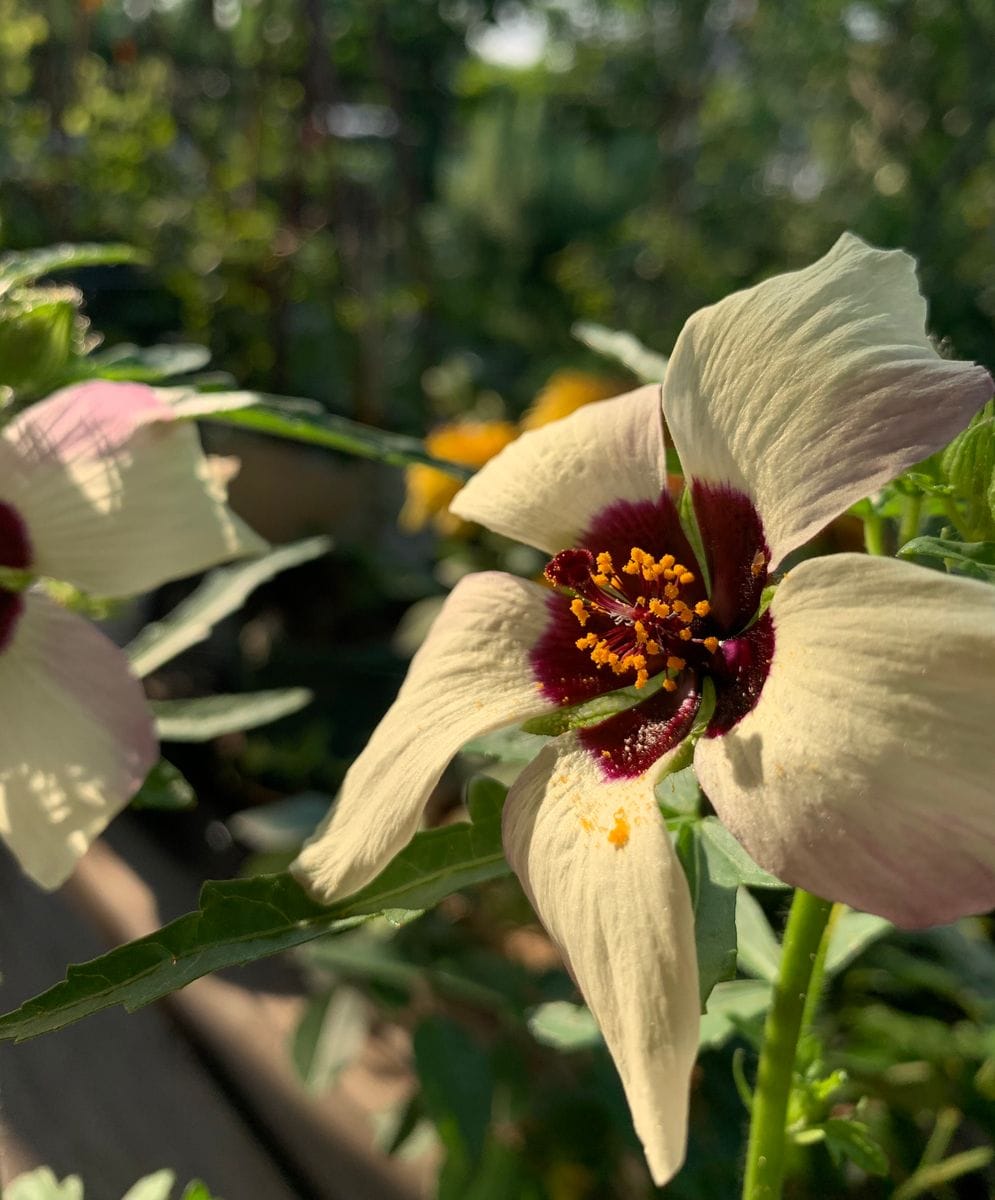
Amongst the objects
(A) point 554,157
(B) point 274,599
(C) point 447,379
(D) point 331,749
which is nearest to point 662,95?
(A) point 554,157

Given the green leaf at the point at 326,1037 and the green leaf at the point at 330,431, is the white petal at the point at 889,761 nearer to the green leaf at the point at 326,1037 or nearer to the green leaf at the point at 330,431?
the green leaf at the point at 330,431

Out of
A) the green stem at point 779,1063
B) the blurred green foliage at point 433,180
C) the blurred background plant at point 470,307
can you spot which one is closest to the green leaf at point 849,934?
the blurred background plant at point 470,307

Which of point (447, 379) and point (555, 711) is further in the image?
point (447, 379)

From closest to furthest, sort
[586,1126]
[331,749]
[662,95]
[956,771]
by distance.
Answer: [956,771] < [586,1126] < [331,749] < [662,95]

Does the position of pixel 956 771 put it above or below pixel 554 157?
above

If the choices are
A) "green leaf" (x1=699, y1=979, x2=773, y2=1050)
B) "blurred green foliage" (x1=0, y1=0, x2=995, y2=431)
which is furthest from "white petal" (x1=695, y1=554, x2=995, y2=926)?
"blurred green foliage" (x1=0, y1=0, x2=995, y2=431)

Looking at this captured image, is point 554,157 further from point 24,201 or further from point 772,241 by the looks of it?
point 24,201

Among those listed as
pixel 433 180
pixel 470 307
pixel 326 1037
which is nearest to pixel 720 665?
pixel 326 1037
